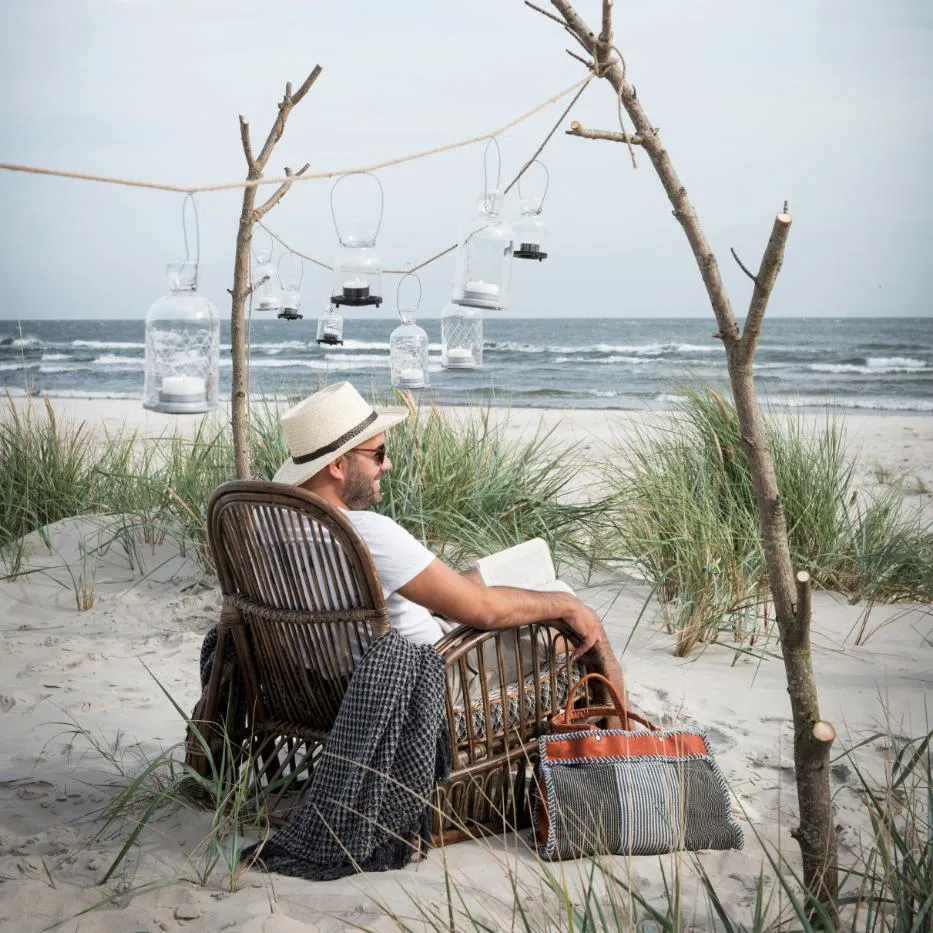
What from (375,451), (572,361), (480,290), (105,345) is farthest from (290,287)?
(105,345)

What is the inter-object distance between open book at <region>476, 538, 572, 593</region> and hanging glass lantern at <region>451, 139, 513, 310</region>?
1.18 m

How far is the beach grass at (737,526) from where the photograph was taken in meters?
3.90

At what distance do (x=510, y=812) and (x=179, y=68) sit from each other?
30.6 metres

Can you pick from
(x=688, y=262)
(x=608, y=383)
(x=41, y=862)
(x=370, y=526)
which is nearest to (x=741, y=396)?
(x=370, y=526)

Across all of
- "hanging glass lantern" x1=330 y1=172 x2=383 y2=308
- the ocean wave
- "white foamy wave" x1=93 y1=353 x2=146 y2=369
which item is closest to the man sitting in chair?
"hanging glass lantern" x1=330 y1=172 x2=383 y2=308

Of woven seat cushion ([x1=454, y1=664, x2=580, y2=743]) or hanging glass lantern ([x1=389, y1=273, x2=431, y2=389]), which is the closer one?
woven seat cushion ([x1=454, y1=664, x2=580, y2=743])

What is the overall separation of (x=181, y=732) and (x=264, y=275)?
1953 millimetres

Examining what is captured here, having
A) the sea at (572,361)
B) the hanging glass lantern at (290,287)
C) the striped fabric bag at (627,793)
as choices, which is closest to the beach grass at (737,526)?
the striped fabric bag at (627,793)

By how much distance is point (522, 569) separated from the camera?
8.27 feet

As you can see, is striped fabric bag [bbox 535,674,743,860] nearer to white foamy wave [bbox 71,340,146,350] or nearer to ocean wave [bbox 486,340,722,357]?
ocean wave [bbox 486,340,722,357]

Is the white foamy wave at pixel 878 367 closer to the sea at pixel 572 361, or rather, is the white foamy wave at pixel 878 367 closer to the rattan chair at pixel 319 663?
the sea at pixel 572 361

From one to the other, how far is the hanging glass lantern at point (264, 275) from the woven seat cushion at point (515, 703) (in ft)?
6.40

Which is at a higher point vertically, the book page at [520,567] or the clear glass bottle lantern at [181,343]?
the clear glass bottle lantern at [181,343]

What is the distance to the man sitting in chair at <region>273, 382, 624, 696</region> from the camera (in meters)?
2.23
